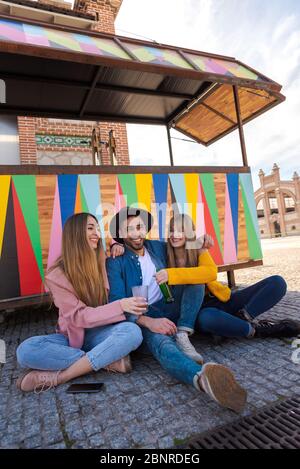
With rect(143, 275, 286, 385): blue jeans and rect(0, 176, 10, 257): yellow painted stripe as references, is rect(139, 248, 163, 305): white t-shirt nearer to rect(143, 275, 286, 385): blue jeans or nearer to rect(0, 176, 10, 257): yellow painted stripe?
rect(143, 275, 286, 385): blue jeans

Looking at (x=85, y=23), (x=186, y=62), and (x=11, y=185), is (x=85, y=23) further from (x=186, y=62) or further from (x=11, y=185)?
(x=11, y=185)

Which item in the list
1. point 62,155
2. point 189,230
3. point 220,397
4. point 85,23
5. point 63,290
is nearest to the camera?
point 220,397

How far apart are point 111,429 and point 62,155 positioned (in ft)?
27.7

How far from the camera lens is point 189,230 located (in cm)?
284

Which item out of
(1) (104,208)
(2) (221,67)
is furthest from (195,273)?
(2) (221,67)

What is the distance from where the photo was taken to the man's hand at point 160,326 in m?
2.26

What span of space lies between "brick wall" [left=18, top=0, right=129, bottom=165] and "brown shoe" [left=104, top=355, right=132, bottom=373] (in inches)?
299

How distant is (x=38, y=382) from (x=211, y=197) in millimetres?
3771

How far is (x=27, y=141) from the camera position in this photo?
8.57m

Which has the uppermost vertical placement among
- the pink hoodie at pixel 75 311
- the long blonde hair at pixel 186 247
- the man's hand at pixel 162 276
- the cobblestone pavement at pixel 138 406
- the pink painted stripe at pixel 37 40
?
the pink painted stripe at pixel 37 40

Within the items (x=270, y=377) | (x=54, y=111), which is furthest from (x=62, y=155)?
(x=270, y=377)

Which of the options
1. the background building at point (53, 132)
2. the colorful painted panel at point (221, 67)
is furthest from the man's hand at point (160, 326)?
the background building at point (53, 132)

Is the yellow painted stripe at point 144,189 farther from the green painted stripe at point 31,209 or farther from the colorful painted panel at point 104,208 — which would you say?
the green painted stripe at point 31,209

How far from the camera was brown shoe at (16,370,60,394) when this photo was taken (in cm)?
218
